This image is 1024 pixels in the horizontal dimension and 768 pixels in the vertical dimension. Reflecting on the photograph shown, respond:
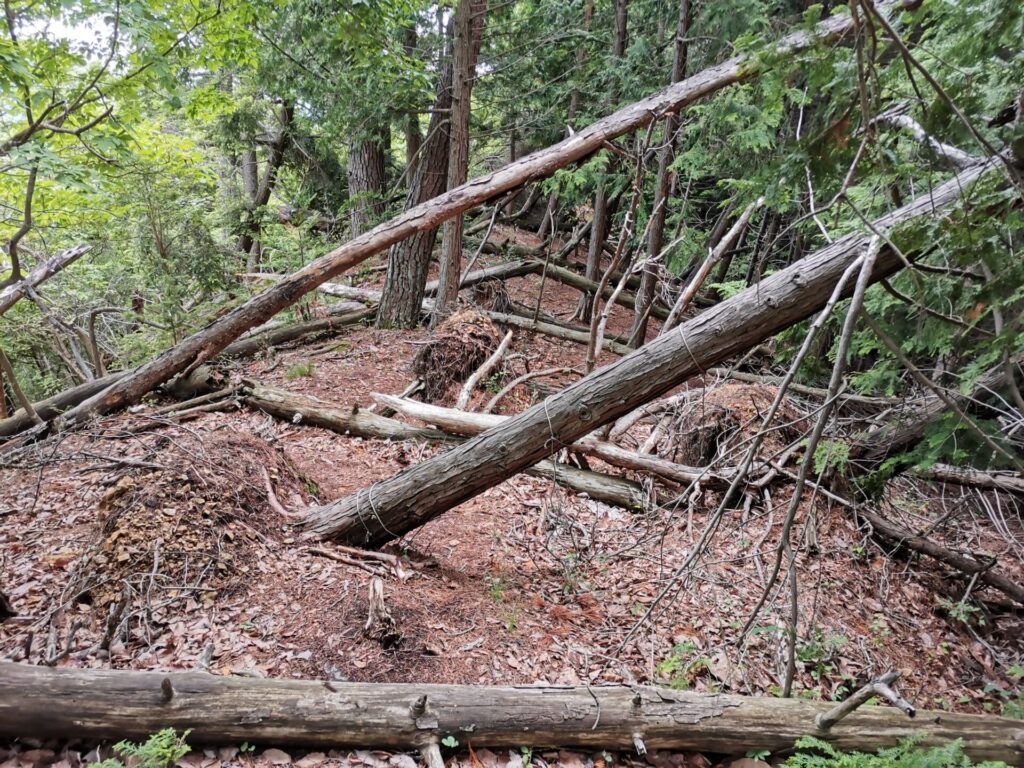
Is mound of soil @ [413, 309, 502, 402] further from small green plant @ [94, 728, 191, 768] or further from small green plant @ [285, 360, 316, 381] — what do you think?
small green plant @ [94, 728, 191, 768]

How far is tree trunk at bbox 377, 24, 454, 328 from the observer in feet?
27.9

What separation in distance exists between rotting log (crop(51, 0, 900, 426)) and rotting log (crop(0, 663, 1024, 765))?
394 cm

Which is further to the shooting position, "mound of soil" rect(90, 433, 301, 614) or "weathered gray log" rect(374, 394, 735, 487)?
"weathered gray log" rect(374, 394, 735, 487)

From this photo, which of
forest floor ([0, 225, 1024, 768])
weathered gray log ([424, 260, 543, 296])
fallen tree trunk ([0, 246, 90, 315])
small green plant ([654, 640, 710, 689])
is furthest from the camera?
weathered gray log ([424, 260, 543, 296])

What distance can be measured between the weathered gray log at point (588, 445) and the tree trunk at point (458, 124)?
275 centimetres

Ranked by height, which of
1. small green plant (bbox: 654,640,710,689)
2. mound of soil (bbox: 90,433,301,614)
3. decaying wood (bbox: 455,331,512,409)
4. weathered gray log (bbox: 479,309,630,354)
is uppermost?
weathered gray log (bbox: 479,309,630,354)

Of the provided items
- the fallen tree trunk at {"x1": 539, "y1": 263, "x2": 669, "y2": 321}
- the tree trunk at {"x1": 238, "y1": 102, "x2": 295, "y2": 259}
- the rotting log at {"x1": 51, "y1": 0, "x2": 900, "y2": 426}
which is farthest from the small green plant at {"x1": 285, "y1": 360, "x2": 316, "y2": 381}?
the tree trunk at {"x1": 238, "y1": 102, "x2": 295, "y2": 259}

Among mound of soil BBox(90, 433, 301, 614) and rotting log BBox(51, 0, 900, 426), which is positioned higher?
rotting log BBox(51, 0, 900, 426)

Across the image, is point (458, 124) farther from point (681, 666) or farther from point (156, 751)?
point (156, 751)

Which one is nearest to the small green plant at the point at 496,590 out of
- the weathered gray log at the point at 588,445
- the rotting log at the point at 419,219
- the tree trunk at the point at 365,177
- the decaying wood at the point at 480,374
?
the weathered gray log at the point at 588,445

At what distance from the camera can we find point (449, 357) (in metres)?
7.01

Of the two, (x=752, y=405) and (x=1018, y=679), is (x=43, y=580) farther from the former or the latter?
(x=1018, y=679)

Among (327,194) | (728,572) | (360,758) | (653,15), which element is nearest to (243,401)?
(360,758)

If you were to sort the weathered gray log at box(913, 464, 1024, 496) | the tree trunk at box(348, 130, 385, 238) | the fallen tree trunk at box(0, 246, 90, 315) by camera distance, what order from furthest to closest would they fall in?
the tree trunk at box(348, 130, 385, 238), the fallen tree trunk at box(0, 246, 90, 315), the weathered gray log at box(913, 464, 1024, 496)
